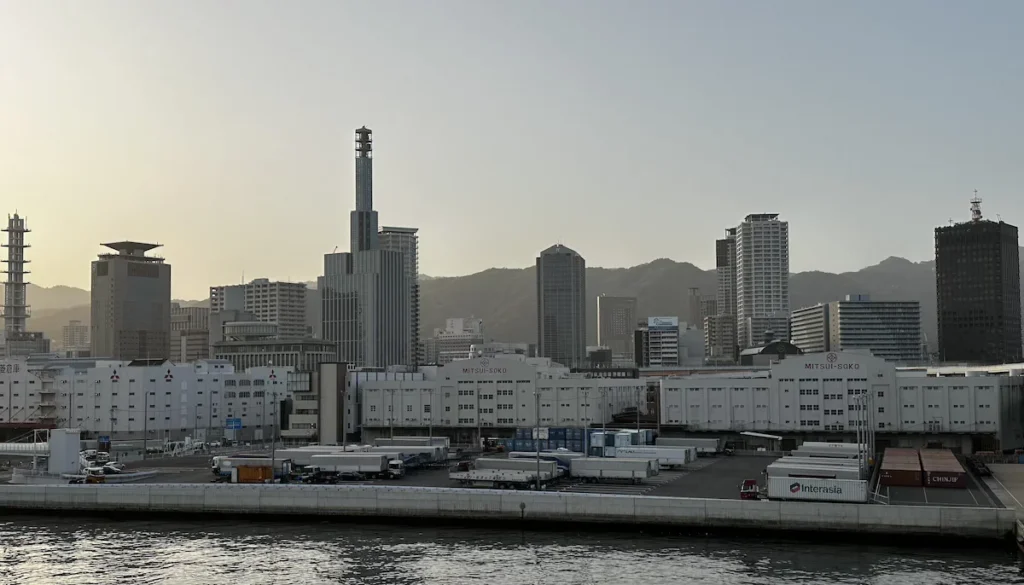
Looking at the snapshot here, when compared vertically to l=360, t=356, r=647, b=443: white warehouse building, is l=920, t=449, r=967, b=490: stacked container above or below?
below

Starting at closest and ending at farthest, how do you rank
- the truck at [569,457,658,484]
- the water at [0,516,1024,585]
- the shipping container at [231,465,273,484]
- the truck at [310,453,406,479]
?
the water at [0,516,1024,585], the truck at [569,457,658,484], the shipping container at [231,465,273,484], the truck at [310,453,406,479]

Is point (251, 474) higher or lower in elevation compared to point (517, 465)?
lower

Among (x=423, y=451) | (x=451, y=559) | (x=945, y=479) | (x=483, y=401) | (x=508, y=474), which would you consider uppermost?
(x=483, y=401)

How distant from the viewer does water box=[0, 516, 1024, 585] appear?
6034cm

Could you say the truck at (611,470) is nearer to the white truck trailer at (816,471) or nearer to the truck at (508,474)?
the truck at (508,474)

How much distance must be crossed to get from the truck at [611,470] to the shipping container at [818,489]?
15.9 m

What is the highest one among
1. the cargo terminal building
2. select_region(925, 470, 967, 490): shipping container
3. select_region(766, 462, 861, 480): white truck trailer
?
the cargo terminal building

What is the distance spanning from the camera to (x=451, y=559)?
2611 inches

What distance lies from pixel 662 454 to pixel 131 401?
8288 centimetres

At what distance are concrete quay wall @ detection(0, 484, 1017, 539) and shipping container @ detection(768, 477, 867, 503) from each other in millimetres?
1070

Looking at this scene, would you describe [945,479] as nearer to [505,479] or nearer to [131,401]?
[505,479]

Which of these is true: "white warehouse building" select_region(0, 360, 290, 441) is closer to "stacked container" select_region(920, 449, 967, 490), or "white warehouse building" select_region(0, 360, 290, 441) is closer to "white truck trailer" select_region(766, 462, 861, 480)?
"white truck trailer" select_region(766, 462, 861, 480)

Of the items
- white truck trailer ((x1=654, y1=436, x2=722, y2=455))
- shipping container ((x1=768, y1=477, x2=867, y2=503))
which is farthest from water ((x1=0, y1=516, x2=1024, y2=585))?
white truck trailer ((x1=654, y1=436, x2=722, y2=455))

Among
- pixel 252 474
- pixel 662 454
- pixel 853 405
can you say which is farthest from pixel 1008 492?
pixel 252 474
